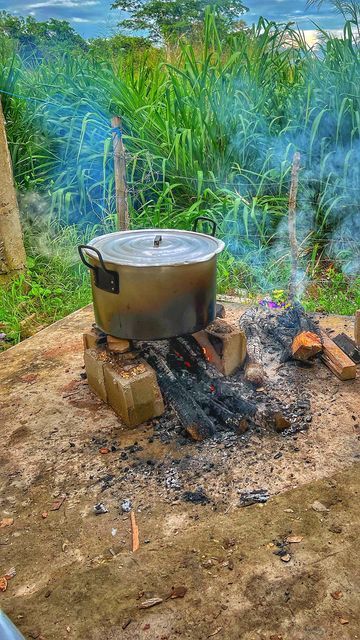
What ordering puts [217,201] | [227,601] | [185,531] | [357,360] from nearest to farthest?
[227,601] < [185,531] < [357,360] < [217,201]

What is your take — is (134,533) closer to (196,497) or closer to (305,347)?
(196,497)

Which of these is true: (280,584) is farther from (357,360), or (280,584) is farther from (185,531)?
(357,360)

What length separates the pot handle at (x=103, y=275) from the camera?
2.59 metres

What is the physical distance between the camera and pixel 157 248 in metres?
2.73

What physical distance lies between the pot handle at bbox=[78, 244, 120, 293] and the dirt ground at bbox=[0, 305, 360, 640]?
29.5 inches

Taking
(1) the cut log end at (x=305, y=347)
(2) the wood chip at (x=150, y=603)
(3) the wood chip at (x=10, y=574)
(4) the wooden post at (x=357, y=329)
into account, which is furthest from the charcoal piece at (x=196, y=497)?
(4) the wooden post at (x=357, y=329)

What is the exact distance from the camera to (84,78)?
6352 mm

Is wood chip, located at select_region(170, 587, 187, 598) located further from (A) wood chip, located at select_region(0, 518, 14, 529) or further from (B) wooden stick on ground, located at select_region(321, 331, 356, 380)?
(B) wooden stick on ground, located at select_region(321, 331, 356, 380)

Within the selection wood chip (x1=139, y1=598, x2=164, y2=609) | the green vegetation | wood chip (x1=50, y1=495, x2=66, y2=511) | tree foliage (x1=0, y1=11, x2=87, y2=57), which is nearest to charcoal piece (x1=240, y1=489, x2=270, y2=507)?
wood chip (x1=139, y1=598, x2=164, y2=609)

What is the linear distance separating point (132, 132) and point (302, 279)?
107 inches

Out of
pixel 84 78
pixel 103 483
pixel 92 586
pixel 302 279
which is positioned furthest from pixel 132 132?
pixel 92 586

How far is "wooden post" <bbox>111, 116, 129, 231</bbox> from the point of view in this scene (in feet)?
13.4

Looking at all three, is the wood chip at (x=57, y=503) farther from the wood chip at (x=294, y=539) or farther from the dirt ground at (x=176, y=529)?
the wood chip at (x=294, y=539)

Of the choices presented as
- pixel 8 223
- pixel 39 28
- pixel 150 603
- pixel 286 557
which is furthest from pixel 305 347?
pixel 39 28
